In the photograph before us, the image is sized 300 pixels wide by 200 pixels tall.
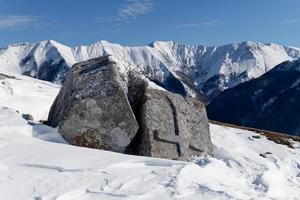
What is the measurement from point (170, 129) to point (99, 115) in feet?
7.60

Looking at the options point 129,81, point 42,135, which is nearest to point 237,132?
point 129,81

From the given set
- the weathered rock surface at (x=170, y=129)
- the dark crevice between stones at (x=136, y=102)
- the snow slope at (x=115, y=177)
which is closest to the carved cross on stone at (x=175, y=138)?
the weathered rock surface at (x=170, y=129)

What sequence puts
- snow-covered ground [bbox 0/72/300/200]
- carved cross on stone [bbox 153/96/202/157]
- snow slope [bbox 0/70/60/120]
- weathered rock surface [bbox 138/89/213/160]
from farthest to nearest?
snow slope [bbox 0/70/60/120] → carved cross on stone [bbox 153/96/202/157] → weathered rock surface [bbox 138/89/213/160] → snow-covered ground [bbox 0/72/300/200]

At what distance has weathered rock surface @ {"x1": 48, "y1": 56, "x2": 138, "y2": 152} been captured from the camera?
47.9ft

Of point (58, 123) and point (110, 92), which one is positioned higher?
point (110, 92)

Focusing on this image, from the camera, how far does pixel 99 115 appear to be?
14828 mm

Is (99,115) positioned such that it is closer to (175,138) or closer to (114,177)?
(175,138)

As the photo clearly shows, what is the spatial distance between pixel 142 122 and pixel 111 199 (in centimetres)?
705

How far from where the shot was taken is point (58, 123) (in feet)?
50.6

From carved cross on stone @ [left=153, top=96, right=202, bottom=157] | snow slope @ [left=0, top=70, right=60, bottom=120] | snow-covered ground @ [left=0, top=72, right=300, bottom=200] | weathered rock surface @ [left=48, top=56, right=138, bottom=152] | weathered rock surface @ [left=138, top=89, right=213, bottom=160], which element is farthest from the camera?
snow slope @ [left=0, top=70, right=60, bottom=120]

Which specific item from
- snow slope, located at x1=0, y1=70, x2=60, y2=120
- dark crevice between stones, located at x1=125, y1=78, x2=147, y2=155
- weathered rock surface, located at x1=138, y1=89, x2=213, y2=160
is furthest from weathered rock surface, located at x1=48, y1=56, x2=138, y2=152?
snow slope, located at x1=0, y1=70, x2=60, y2=120

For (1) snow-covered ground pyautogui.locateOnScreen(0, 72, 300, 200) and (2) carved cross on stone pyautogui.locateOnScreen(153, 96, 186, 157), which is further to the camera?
(2) carved cross on stone pyautogui.locateOnScreen(153, 96, 186, 157)

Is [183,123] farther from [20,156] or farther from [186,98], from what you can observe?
[20,156]

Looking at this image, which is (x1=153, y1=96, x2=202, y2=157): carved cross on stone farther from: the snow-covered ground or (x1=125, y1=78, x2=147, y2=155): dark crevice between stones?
the snow-covered ground
